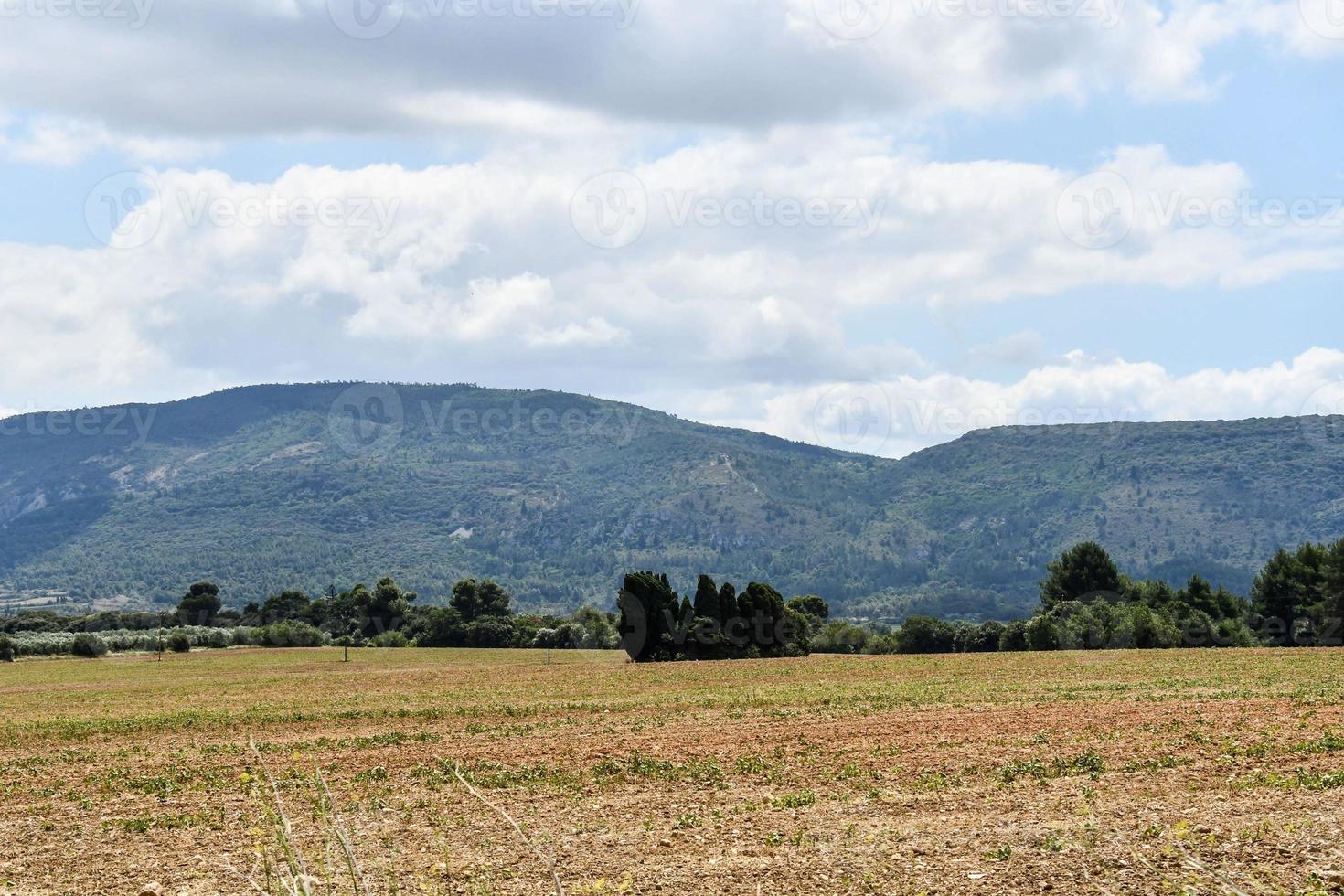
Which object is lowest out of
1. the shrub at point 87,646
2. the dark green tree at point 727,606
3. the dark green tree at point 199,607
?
the shrub at point 87,646

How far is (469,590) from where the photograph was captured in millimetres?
97938

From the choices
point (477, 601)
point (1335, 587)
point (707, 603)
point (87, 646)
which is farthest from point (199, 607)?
point (1335, 587)

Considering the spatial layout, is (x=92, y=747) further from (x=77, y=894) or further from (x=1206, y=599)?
(x=1206, y=599)

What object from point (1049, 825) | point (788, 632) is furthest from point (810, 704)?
point (788, 632)

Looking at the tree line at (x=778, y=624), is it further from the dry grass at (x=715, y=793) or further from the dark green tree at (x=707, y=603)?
the dry grass at (x=715, y=793)

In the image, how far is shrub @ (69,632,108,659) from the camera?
89000 mm

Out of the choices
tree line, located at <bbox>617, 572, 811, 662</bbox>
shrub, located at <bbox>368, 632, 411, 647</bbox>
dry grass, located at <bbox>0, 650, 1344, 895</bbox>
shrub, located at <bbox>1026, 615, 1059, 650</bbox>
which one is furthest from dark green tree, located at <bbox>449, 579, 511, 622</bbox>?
dry grass, located at <bbox>0, 650, 1344, 895</bbox>

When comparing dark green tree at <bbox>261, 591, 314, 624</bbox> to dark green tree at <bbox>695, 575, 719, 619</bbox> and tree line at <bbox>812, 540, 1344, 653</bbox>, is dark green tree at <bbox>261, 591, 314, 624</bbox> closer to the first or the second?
tree line at <bbox>812, 540, 1344, 653</bbox>

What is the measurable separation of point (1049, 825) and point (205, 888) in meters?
9.09

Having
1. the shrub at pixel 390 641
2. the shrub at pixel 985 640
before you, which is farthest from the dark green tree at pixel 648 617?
the shrub at pixel 390 641

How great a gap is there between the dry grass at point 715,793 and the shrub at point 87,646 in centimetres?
5694

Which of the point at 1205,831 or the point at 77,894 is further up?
the point at 1205,831

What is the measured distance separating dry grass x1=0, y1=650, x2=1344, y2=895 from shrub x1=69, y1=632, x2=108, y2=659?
56.9 m

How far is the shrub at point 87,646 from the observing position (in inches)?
3504
